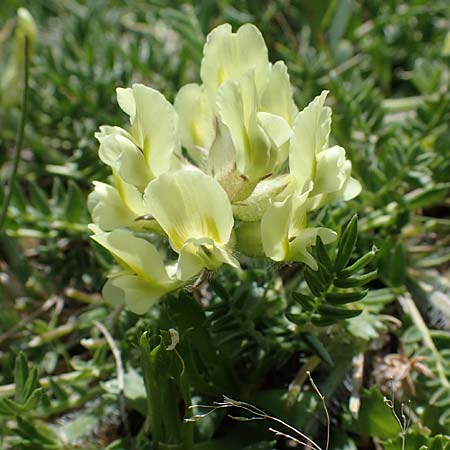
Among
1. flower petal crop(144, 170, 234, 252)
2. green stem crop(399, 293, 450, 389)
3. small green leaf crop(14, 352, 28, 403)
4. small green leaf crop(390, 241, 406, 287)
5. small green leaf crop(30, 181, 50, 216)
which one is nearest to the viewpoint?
flower petal crop(144, 170, 234, 252)

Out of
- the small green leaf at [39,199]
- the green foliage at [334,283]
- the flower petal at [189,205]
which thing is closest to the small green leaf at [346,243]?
the green foliage at [334,283]

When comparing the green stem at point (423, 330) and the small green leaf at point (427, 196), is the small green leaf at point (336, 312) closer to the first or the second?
the green stem at point (423, 330)

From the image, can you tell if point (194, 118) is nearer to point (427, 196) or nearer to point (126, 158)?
point (126, 158)

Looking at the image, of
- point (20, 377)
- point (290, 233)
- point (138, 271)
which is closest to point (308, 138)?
point (290, 233)

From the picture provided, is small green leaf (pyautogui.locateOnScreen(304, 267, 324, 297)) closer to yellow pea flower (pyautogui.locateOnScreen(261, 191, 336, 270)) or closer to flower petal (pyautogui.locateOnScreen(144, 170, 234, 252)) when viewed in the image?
yellow pea flower (pyautogui.locateOnScreen(261, 191, 336, 270))

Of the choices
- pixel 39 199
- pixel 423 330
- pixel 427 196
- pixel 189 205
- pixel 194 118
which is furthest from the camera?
pixel 39 199

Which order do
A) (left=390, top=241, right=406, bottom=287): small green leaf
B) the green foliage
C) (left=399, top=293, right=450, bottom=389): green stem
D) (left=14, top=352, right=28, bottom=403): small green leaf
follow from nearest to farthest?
the green foliage
(left=14, top=352, right=28, bottom=403): small green leaf
(left=399, top=293, right=450, bottom=389): green stem
(left=390, top=241, right=406, bottom=287): small green leaf

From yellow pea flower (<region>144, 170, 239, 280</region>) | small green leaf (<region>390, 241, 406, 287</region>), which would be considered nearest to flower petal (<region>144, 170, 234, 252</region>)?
yellow pea flower (<region>144, 170, 239, 280</region>)
